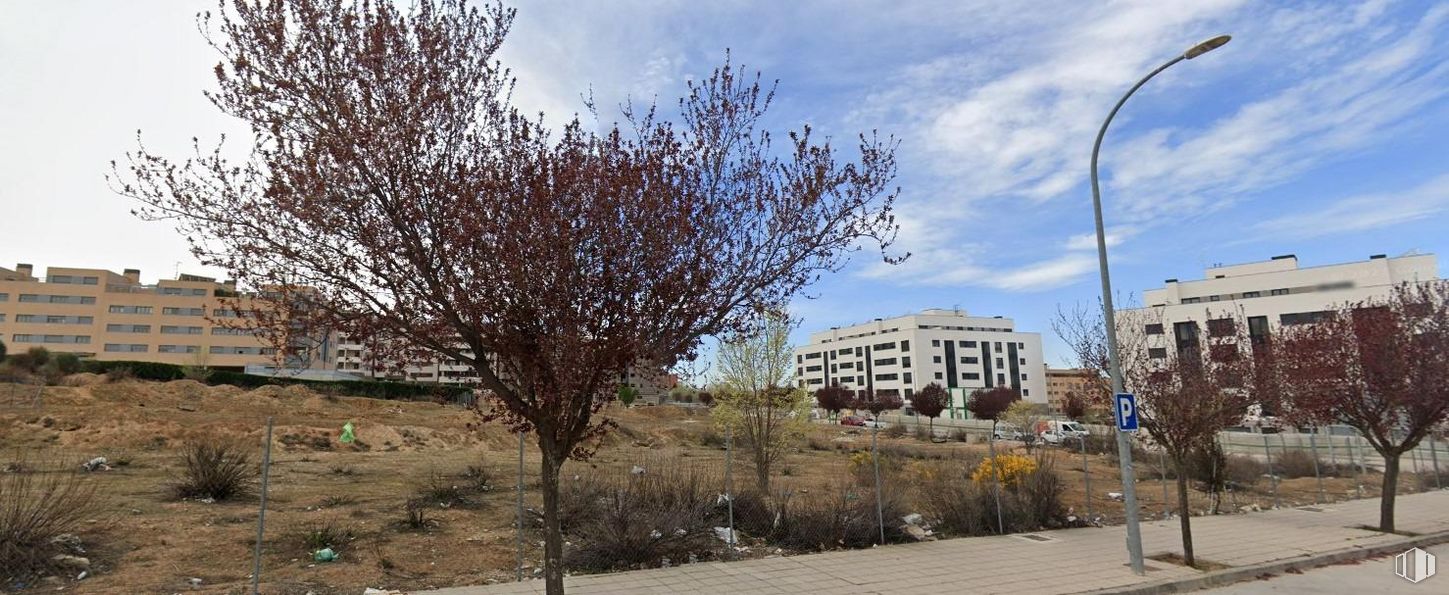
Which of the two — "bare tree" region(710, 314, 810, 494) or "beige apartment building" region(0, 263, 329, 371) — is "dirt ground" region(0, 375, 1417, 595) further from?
"beige apartment building" region(0, 263, 329, 371)

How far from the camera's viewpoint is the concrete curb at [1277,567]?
9.02m

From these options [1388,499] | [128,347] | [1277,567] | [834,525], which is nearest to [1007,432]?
[1388,499]

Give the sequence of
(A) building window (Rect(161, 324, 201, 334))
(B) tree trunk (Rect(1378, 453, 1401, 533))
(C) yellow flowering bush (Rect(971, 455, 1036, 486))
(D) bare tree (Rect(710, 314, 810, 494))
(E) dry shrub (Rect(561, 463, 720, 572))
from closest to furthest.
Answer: (E) dry shrub (Rect(561, 463, 720, 572))
(B) tree trunk (Rect(1378, 453, 1401, 533))
(C) yellow flowering bush (Rect(971, 455, 1036, 486))
(D) bare tree (Rect(710, 314, 810, 494))
(A) building window (Rect(161, 324, 201, 334))

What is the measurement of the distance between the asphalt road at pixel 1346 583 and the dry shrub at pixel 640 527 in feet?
22.2

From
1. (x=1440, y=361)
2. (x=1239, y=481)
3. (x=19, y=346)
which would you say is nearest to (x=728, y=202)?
(x=1440, y=361)

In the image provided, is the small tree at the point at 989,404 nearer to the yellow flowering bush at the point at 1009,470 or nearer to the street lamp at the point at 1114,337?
the yellow flowering bush at the point at 1009,470

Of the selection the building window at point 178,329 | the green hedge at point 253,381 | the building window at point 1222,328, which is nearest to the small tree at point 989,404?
the building window at point 1222,328

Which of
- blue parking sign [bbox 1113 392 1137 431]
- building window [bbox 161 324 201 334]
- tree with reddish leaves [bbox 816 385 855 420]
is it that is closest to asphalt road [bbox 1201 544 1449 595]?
blue parking sign [bbox 1113 392 1137 431]

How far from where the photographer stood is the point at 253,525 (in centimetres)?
1094

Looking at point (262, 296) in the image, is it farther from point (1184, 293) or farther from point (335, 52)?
point (1184, 293)

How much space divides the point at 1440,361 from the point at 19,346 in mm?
109939

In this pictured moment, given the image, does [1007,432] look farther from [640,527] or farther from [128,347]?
[128,347]

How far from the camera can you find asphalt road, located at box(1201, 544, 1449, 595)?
9000 mm

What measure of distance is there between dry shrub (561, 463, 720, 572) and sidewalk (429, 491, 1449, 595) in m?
0.43
